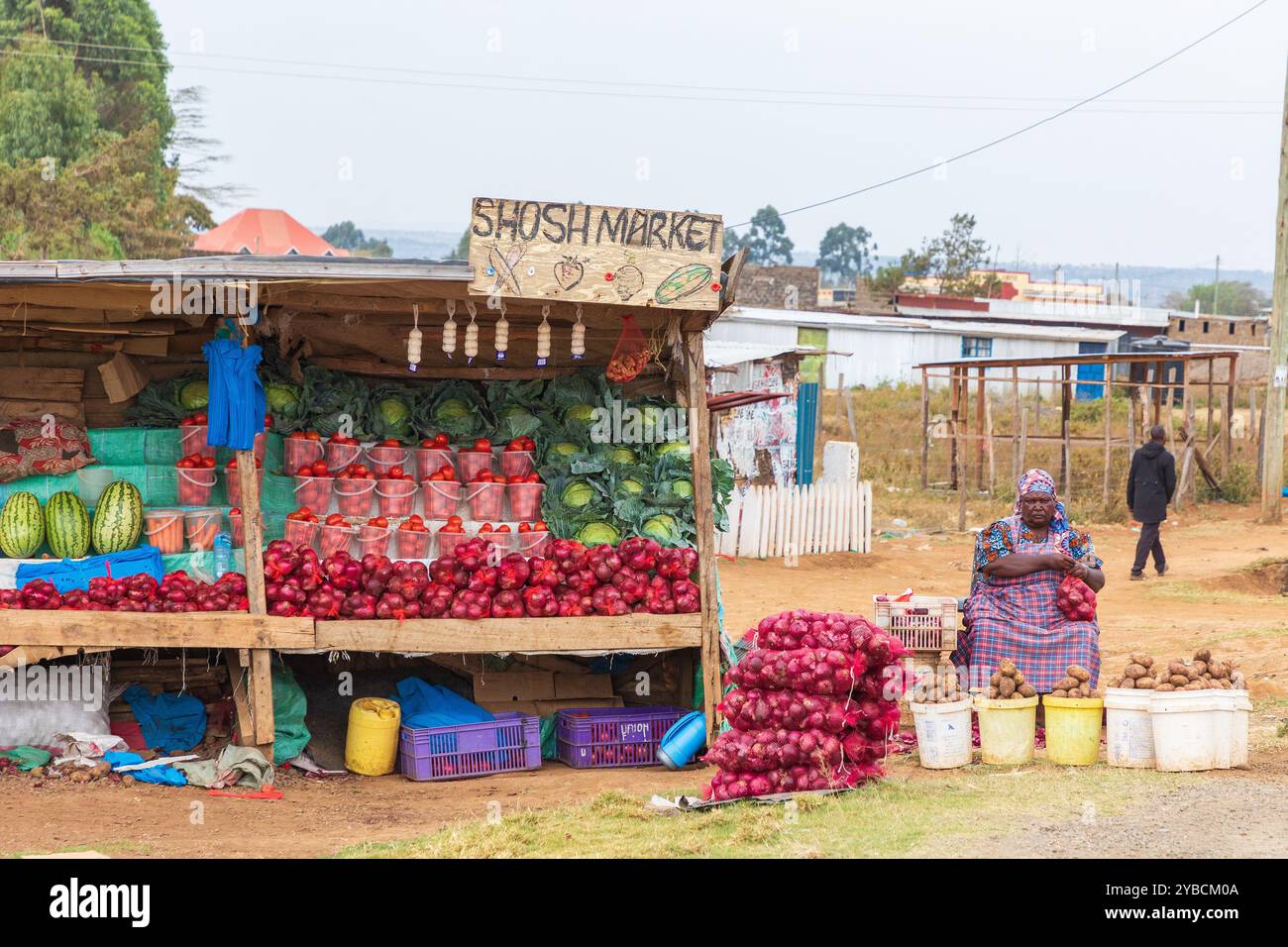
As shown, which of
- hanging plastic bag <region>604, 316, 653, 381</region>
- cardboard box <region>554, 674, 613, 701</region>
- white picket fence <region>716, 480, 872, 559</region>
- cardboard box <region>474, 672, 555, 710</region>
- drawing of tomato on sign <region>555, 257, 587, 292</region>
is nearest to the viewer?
drawing of tomato on sign <region>555, 257, 587, 292</region>

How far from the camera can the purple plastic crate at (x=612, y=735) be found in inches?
349

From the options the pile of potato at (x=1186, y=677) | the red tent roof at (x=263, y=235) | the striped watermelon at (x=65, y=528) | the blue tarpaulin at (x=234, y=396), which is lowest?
the pile of potato at (x=1186, y=677)

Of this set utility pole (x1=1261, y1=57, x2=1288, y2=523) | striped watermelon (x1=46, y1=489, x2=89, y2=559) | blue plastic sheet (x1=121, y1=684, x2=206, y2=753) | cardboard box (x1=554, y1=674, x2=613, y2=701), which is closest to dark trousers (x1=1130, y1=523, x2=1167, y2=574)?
utility pole (x1=1261, y1=57, x2=1288, y2=523)

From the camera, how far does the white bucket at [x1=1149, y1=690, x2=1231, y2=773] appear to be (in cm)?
680

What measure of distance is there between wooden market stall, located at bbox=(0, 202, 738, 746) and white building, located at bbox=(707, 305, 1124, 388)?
26.4 metres

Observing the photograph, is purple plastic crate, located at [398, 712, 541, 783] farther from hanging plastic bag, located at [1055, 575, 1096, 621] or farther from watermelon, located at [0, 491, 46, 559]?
hanging plastic bag, located at [1055, 575, 1096, 621]

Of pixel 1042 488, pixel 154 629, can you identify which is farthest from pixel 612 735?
pixel 1042 488

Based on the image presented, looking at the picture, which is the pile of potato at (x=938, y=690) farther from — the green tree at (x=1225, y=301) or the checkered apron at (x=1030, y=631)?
the green tree at (x=1225, y=301)

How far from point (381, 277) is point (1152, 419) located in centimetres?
2091

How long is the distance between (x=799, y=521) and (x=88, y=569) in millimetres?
11737

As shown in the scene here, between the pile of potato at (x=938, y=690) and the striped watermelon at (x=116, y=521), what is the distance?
5066mm

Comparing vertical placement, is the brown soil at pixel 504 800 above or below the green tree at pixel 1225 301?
below

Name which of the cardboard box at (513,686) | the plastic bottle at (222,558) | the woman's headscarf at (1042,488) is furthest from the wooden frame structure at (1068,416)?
the plastic bottle at (222,558)

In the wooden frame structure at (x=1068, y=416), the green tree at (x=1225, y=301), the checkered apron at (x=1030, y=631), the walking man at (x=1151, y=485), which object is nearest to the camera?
the checkered apron at (x=1030, y=631)
